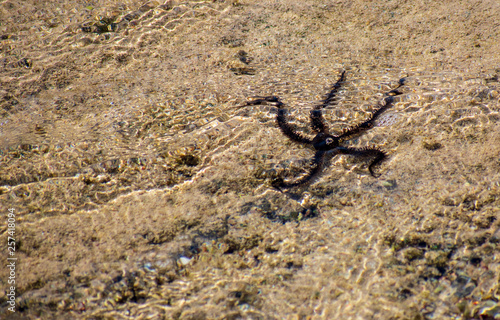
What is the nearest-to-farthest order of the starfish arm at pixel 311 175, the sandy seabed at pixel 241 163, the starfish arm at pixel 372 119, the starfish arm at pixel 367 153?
the sandy seabed at pixel 241 163, the starfish arm at pixel 311 175, the starfish arm at pixel 367 153, the starfish arm at pixel 372 119

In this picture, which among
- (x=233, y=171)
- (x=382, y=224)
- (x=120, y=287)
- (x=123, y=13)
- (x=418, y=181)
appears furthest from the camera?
(x=123, y=13)

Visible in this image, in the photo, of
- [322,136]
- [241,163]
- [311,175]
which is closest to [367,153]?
[322,136]

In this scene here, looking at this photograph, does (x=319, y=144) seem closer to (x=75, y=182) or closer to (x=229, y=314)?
(x=229, y=314)

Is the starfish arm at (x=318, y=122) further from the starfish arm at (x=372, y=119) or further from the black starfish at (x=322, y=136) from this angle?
the starfish arm at (x=372, y=119)

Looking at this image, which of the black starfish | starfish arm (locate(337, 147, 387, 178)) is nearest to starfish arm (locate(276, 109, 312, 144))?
the black starfish

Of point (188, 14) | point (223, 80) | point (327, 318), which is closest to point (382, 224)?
point (327, 318)

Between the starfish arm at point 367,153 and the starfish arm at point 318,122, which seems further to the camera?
the starfish arm at point 318,122

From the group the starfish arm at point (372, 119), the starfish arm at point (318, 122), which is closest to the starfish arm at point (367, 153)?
the starfish arm at point (372, 119)

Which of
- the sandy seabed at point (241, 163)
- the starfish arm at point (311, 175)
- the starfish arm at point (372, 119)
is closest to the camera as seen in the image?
the sandy seabed at point (241, 163)
